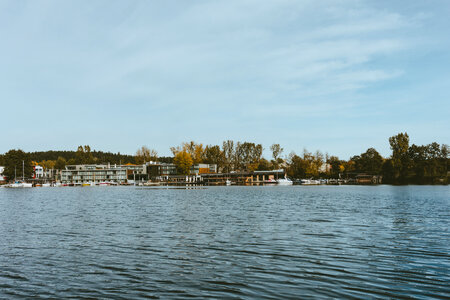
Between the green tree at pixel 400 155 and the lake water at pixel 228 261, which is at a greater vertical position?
the green tree at pixel 400 155

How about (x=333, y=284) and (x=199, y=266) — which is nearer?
(x=333, y=284)

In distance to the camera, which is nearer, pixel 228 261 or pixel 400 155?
pixel 228 261

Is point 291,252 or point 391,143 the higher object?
point 391,143

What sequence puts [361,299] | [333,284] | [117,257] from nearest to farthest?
[361,299], [333,284], [117,257]

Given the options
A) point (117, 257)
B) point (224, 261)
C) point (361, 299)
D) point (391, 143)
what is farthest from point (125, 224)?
point (391, 143)

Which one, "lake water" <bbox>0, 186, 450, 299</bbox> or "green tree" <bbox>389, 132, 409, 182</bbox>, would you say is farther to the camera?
"green tree" <bbox>389, 132, 409, 182</bbox>

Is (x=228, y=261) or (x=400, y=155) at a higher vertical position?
(x=400, y=155)

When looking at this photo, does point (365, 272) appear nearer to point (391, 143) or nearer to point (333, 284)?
point (333, 284)

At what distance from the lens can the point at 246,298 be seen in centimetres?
1248

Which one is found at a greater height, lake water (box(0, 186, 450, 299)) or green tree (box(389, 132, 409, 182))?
green tree (box(389, 132, 409, 182))

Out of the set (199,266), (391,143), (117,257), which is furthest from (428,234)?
(391,143)

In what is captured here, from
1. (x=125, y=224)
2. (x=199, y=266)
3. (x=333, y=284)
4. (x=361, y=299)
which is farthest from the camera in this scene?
(x=125, y=224)

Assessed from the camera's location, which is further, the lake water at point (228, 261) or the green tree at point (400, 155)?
the green tree at point (400, 155)

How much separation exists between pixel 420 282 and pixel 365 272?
7.16 ft
